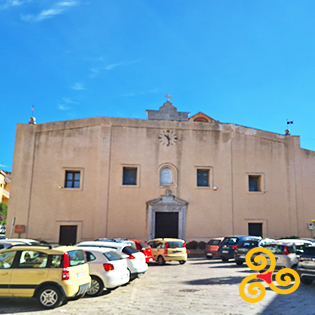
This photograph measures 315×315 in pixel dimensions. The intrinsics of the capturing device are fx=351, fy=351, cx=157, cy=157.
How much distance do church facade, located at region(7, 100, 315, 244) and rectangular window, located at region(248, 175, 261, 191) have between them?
7 cm

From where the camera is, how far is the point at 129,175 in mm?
24078

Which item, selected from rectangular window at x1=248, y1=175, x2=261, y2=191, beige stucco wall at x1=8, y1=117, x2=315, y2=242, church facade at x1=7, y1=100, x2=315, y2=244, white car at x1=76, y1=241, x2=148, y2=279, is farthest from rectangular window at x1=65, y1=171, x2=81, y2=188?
white car at x1=76, y1=241, x2=148, y2=279

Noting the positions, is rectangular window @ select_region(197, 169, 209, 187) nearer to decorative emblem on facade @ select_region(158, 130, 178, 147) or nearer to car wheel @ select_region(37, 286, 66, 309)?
decorative emblem on facade @ select_region(158, 130, 178, 147)

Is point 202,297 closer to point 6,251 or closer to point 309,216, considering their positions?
point 6,251

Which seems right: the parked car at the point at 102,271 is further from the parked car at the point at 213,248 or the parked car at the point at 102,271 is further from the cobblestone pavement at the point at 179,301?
the parked car at the point at 213,248

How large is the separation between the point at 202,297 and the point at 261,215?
54.4 ft

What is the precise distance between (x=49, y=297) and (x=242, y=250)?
1114 centimetres

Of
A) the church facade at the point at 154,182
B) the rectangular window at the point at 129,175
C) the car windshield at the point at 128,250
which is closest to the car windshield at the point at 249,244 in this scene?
the church facade at the point at 154,182

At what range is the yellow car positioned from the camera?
7.79m

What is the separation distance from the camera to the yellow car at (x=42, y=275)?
307 inches

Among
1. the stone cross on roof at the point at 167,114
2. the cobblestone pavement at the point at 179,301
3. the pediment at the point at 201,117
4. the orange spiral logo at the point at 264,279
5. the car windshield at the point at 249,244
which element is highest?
the pediment at the point at 201,117

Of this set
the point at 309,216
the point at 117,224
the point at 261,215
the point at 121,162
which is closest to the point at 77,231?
the point at 117,224

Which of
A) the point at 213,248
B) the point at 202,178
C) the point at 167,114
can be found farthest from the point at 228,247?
the point at 167,114

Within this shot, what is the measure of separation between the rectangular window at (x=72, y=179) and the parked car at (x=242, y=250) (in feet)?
37.9
